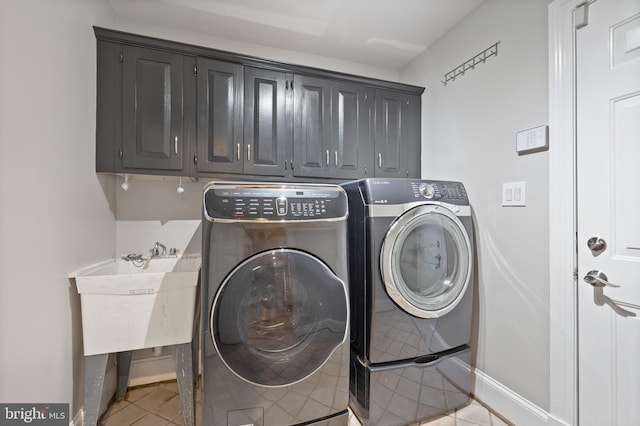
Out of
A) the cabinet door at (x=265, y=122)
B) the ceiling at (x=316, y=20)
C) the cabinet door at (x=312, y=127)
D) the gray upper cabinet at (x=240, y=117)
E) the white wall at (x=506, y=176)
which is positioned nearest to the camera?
the white wall at (x=506, y=176)

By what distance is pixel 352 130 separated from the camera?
214cm

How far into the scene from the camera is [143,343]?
4.60ft

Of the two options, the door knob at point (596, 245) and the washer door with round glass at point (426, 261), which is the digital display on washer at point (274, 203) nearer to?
the washer door with round glass at point (426, 261)

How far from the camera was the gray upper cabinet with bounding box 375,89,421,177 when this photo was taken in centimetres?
222

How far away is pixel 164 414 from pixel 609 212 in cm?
250

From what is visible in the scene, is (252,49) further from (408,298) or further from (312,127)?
(408,298)

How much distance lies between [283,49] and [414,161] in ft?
4.82

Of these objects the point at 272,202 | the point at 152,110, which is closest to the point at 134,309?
the point at 272,202

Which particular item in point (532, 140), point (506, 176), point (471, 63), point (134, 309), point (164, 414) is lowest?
point (164, 414)

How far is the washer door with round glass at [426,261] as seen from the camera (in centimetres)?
145

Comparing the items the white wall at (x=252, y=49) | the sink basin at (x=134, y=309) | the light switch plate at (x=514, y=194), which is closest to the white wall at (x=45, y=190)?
the sink basin at (x=134, y=309)

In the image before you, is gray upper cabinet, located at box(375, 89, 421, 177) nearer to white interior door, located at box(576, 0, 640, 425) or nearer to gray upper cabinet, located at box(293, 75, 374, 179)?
gray upper cabinet, located at box(293, 75, 374, 179)

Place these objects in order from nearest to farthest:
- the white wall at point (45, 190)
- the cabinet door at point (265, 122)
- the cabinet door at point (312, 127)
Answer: the white wall at point (45, 190), the cabinet door at point (265, 122), the cabinet door at point (312, 127)

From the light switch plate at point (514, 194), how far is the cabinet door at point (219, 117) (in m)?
1.66
